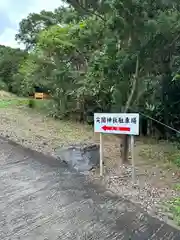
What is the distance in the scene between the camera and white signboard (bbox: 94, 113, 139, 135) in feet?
15.6

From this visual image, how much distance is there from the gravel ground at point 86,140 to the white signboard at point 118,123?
0.74 m

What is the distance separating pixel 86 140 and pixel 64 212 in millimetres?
4651

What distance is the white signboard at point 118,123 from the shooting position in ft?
15.6

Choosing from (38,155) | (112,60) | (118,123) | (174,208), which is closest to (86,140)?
(38,155)

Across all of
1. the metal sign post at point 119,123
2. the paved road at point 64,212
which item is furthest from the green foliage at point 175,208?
the metal sign post at point 119,123

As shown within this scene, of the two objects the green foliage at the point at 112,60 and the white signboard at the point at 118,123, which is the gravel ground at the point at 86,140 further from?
the green foliage at the point at 112,60

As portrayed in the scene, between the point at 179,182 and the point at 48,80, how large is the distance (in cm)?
774

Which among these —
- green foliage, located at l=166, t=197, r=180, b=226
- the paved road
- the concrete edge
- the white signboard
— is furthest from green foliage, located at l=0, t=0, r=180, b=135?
green foliage, located at l=166, t=197, r=180, b=226

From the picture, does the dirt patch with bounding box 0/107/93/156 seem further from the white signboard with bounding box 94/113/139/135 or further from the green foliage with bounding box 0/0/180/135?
the white signboard with bounding box 94/113/139/135

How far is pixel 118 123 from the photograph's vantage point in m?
4.91

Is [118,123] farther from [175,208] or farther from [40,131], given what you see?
[40,131]

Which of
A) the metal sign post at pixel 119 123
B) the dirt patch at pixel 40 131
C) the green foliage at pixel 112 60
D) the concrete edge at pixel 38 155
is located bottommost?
the concrete edge at pixel 38 155

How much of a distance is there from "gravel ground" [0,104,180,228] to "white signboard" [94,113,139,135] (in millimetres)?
745

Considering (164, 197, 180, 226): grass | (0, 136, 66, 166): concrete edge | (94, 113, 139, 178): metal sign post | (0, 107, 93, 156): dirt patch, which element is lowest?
(164, 197, 180, 226): grass
